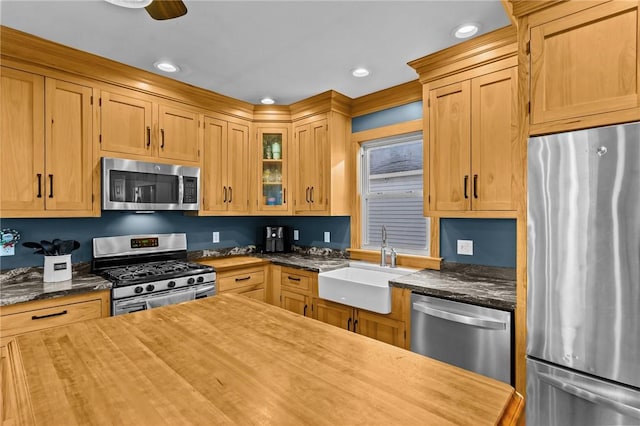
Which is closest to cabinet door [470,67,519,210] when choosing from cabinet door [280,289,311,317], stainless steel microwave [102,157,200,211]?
cabinet door [280,289,311,317]

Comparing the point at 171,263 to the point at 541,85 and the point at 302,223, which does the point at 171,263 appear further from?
the point at 541,85

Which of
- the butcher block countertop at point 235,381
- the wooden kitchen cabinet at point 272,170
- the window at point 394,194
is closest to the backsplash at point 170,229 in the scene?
the window at point 394,194

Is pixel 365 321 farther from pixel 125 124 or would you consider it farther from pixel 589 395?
pixel 125 124

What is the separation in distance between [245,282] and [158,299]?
89 centimetres

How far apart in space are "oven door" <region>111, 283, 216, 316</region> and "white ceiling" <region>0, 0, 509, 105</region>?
189 cm

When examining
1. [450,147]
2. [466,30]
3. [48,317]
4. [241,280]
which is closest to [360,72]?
[466,30]

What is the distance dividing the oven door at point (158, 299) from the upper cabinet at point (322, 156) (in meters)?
1.33

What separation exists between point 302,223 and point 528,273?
2.72 meters

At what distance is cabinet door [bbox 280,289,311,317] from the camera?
3.06 m

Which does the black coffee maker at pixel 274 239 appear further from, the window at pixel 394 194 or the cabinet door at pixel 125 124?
the cabinet door at pixel 125 124

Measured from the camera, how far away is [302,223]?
4031mm

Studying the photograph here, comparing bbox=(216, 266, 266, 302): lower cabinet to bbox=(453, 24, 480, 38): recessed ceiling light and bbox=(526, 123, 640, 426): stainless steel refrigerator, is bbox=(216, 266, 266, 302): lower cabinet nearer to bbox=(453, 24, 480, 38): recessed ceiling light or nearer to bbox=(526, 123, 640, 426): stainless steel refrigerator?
bbox=(526, 123, 640, 426): stainless steel refrigerator

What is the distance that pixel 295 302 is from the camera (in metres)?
3.17

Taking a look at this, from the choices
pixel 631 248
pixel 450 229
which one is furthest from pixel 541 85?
pixel 450 229
